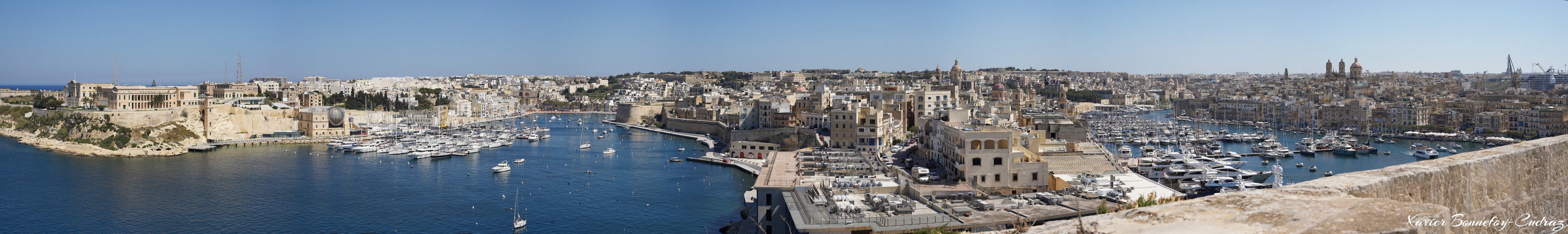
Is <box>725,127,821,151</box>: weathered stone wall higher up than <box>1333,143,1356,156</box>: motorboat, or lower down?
higher up

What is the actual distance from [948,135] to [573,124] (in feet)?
79.0

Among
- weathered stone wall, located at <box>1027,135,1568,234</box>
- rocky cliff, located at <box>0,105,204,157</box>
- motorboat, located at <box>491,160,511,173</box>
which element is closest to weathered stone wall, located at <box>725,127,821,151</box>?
motorboat, located at <box>491,160,511,173</box>

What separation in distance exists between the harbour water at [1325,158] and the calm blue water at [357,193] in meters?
8.29

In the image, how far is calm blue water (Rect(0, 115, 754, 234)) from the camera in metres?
10.9

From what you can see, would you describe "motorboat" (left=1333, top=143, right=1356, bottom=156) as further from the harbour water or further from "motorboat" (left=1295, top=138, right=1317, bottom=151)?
"motorboat" (left=1295, top=138, right=1317, bottom=151)

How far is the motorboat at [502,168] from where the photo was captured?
53.6 ft

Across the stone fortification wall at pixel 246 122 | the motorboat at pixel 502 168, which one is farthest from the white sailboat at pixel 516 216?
the stone fortification wall at pixel 246 122

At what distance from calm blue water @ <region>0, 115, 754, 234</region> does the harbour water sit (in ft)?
27.2

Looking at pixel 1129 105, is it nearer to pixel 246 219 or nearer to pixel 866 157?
pixel 866 157

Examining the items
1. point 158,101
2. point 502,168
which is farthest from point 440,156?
point 158,101

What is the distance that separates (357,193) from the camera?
13.4 metres

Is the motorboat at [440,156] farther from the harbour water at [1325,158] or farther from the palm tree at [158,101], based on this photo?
the harbour water at [1325,158]

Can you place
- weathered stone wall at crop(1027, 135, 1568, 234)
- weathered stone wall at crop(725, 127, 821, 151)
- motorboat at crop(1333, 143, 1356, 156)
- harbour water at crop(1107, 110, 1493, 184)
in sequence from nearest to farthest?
weathered stone wall at crop(1027, 135, 1568, 234), harbour water at crop(1107, 110, 1493, 184), weathered stone wall at crop(725, 127, 821, 151), motorboat at crop(1333, 143, 1356, 156)

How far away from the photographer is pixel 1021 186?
1033cm
